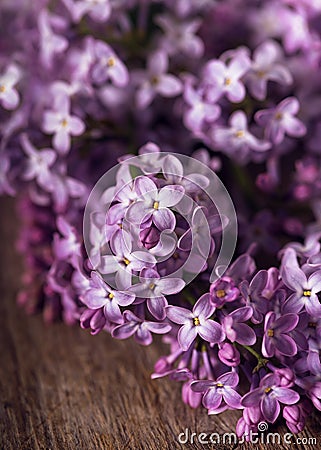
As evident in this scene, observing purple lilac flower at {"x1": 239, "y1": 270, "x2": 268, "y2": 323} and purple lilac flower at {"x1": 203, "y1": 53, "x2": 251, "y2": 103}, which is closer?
purple lilac flower at {"x1": 239, "y1": 270, "x2": 268, "y2": 323}

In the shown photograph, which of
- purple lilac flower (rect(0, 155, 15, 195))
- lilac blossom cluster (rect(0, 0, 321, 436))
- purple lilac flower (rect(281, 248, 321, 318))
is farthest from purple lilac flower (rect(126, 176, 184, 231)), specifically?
purple lilac flower (rect(0, 155, 15, 195))

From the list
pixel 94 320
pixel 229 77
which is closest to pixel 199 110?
pixel 229 77

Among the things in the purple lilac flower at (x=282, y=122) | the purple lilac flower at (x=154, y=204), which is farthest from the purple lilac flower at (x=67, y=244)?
the purple lilac flower at (x=282, y=122)

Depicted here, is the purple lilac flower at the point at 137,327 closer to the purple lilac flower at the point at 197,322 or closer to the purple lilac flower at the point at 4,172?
the purple lilac flower at the point at 197,322

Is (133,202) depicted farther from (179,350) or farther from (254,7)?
(254,7)

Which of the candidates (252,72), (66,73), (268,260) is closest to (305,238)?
(268,260)

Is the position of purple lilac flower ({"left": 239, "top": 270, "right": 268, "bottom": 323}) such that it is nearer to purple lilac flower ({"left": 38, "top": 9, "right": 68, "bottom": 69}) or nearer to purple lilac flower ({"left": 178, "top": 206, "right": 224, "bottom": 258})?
purple lilac flower ({"left": 178, "top": 206, "right": 224, "bottom": 258})
